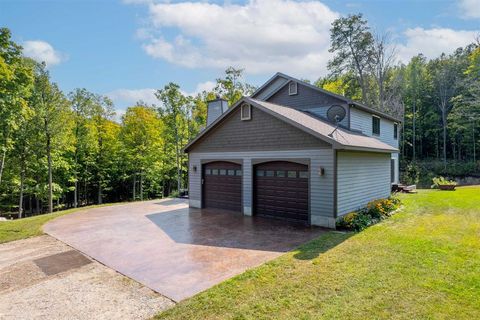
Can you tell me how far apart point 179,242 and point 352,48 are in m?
26.3

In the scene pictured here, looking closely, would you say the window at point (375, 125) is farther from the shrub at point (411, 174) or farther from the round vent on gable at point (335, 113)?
the shrub at point (411, 174)

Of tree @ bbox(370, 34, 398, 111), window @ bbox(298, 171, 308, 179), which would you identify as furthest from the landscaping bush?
tree @ bbox(370, 34, 398, 111)

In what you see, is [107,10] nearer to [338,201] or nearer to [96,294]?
[96,294]

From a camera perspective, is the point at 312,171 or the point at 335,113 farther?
the point at 335,113

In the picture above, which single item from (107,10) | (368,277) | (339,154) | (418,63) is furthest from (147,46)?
(418,63)

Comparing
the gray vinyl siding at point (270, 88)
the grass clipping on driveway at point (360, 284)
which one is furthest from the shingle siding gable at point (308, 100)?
the grass clipping on driveway at point (360, 284)

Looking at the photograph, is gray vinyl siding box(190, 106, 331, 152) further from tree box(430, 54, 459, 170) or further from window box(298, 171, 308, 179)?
tree box(430, 54, 459, 170)

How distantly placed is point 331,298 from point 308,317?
2.23ft

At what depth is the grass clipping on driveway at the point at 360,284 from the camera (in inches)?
151

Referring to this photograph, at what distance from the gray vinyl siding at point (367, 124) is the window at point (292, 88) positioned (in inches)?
125

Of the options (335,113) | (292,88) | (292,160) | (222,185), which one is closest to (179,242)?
(292,160)

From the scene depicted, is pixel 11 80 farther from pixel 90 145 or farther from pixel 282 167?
pixel 90 145

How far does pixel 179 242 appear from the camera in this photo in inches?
291

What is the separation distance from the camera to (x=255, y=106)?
10.5m
